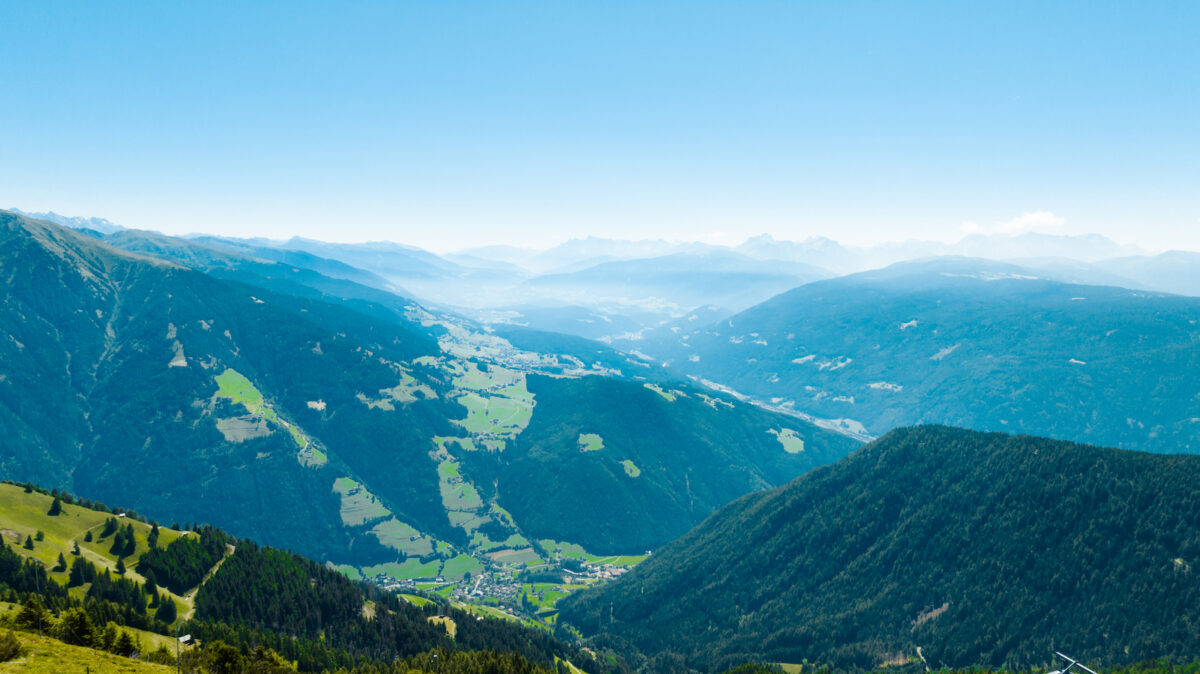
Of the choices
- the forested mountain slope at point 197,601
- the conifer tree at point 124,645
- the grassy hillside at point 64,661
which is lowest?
the forested mountain slope at point 197,601

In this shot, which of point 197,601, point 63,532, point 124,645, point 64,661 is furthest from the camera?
point 63,532

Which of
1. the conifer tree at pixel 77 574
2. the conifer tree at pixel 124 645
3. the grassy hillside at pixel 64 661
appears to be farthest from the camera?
the conifer tree at pixel 77 574

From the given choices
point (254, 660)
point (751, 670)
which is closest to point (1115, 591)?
point (751, 670)

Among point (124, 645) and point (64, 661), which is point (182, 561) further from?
point (64, 661)

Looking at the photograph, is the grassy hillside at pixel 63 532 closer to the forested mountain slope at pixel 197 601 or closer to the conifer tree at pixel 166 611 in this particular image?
the forested mountain slope at pixel 197 601

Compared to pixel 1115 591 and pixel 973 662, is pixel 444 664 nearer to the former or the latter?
pixel 973 662

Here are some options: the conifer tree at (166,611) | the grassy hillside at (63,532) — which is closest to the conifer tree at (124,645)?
the conifer tree at (166,611)

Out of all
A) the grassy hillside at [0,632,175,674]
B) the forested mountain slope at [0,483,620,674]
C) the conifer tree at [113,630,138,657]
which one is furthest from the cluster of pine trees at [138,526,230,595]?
the grassy hillside at [0,632,175,674]

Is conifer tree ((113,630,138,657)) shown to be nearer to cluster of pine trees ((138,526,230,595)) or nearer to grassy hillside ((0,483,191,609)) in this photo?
grassy hillside ((0,483,191,609))

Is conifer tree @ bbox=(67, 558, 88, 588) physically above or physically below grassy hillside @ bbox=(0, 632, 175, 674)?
below

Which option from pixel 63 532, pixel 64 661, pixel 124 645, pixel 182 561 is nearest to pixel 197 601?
pixel 182 561

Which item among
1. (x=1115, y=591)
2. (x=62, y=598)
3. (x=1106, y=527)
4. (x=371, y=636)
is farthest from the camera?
(x=1106, y=527)
